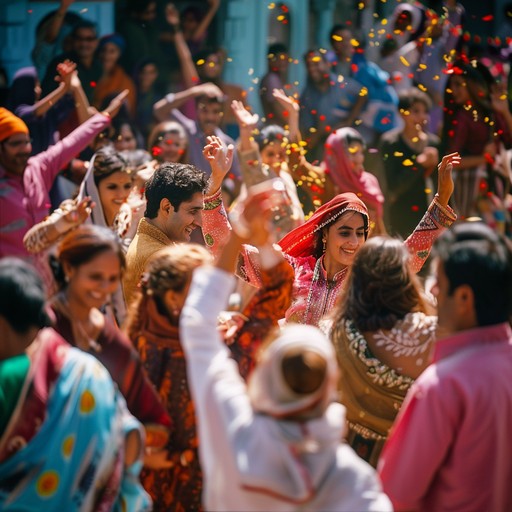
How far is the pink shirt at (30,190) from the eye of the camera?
24.8ft

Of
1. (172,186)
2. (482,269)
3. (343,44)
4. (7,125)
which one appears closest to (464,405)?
(482,269)

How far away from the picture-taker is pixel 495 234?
3.71 meters

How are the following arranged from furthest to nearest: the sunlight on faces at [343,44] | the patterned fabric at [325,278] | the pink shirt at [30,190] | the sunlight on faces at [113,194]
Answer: the sunlight on faces at [343,44]
the pink shirt at [30,190]
the sunlight on faces at [113,194]
the patterned fabric at [325,278]

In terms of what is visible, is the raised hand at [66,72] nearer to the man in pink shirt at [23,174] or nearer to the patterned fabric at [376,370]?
the man in pink shirt at [23,174]

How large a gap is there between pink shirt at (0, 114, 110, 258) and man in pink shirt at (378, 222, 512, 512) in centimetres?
431

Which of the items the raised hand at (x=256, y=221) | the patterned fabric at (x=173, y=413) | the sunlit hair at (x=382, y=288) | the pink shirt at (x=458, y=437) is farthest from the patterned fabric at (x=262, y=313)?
the pink shirt at (x=458, y=437)

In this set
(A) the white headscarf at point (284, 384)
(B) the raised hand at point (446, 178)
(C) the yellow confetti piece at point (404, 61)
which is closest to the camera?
(A) the white headscarf at point (284, 384)

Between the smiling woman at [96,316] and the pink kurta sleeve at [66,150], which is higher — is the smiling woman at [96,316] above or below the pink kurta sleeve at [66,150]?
above

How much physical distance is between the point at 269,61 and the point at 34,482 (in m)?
8.36

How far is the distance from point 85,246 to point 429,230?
7.61ft

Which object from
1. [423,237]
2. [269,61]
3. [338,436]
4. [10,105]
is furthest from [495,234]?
[269,61]

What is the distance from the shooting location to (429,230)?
5.86m

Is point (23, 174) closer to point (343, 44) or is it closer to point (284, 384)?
point (343, 44)

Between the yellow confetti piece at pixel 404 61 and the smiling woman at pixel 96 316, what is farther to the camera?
the yellow confetti piece at pixel 404 61
